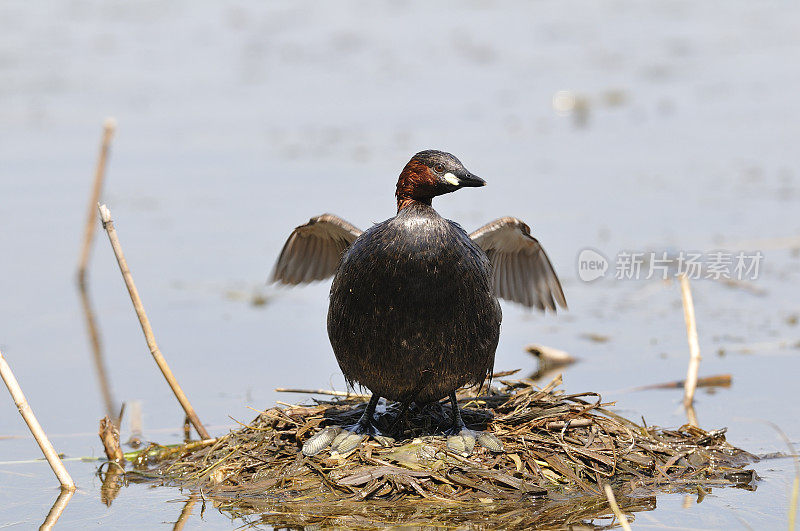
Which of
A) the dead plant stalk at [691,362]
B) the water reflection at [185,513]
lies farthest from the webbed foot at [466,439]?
the dead plant stalk at [691,362]

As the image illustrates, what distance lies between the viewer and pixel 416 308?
560cm

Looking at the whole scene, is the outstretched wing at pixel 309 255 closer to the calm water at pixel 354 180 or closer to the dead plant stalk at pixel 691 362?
the calm water at pixel 354 180

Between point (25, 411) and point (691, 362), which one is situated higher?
point (25, 411)

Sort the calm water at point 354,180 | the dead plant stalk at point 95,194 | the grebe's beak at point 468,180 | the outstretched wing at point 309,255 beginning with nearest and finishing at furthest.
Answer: the grebe's beak at point 468,180, the outstretched wing at point 309,255, the calm water at point 354,180, the dead plant stalk at point 95,194

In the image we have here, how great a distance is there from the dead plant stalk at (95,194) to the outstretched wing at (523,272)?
4.39m

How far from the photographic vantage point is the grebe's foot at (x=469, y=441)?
585 centimetres

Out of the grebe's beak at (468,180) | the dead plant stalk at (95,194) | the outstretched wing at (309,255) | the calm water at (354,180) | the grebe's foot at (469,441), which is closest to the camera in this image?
the grebe's beak at (468,180)

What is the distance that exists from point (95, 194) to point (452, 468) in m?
5.58

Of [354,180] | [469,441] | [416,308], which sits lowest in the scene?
[469,441]

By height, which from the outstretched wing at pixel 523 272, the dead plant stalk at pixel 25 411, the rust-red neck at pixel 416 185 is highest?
the rust-red neck at pixel 416 185

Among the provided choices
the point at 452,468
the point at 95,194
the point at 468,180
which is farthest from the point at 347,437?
the point at 95,194

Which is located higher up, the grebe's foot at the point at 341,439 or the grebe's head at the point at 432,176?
the grebe's head at the point at 432,176

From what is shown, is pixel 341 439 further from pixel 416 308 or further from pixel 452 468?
pixel 416 308

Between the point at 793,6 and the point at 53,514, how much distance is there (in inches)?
720
